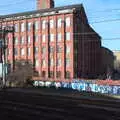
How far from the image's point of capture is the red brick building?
100312 millimetres

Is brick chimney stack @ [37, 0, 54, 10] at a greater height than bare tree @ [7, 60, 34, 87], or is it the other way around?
brick chimney stack @ [37, 0, 54, 10]

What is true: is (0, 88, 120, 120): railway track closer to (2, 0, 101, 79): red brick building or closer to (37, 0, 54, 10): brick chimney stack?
(2, 0, 101, 79): red brick building

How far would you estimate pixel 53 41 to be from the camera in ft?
341

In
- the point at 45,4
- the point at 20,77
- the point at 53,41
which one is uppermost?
the point at 45,4

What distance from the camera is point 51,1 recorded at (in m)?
120

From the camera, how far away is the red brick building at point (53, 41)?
100m

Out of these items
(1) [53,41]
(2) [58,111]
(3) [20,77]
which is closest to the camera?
(2) [58,111]

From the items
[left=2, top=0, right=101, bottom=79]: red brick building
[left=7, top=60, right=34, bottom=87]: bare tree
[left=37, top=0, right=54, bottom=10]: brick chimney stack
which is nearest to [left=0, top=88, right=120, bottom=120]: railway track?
[left=7, top=60, right=34, bottom=87]: bare tree

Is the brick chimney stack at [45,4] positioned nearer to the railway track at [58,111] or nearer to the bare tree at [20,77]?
the bare tree at [20,77]

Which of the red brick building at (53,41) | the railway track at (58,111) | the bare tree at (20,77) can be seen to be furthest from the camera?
the red brick building at (53,41)

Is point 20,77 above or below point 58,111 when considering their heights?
above

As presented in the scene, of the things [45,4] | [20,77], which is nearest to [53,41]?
[45,4]

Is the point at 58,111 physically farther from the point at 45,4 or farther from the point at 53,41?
the point at 45,4

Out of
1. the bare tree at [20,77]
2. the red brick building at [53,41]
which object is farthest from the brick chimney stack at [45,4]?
the bare tree at [20,77]
